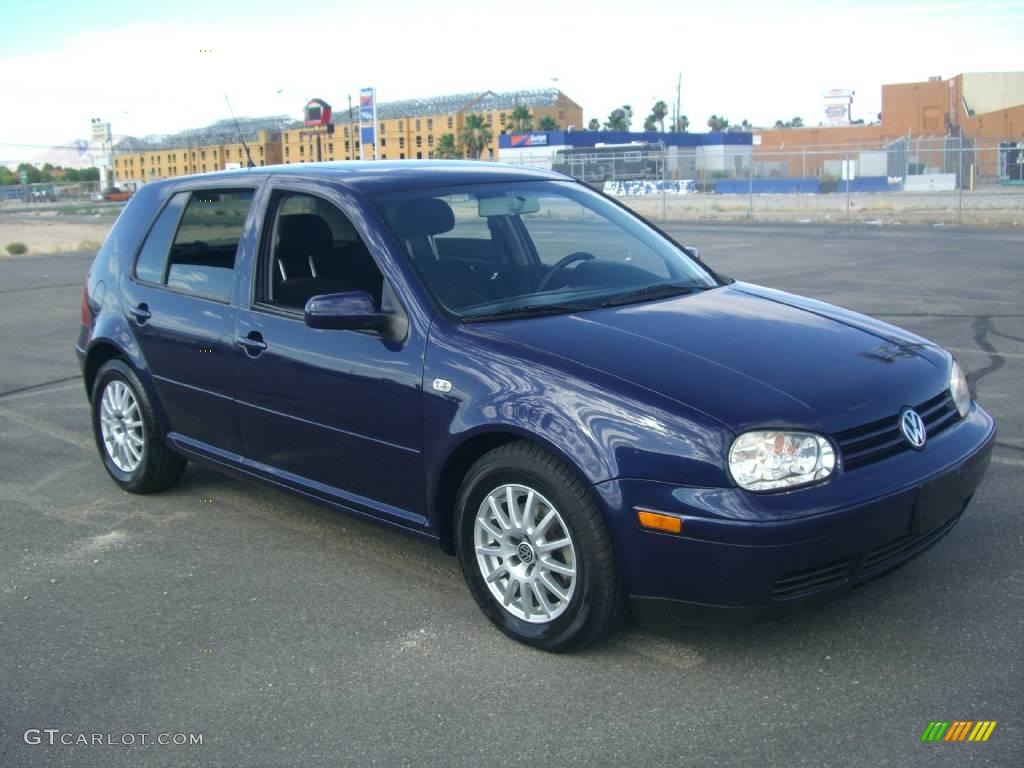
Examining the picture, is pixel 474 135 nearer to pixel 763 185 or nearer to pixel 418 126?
pixel 418 126


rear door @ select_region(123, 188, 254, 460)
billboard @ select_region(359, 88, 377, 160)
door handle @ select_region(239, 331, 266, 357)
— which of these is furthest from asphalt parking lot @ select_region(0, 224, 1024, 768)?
billboard @ select_region(359, 88, 377, 160)

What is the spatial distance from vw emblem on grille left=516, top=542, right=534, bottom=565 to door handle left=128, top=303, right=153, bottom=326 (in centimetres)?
267

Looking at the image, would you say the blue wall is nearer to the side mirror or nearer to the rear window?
the rear window

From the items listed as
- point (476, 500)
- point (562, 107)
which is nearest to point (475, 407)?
point (476, 500)

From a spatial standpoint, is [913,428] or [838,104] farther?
[838,104]

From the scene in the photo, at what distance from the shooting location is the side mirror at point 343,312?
165 inches

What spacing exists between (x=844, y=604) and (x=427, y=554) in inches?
71.8

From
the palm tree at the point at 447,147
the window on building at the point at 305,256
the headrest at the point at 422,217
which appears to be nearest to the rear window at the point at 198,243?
the window on building at the point at 305,256

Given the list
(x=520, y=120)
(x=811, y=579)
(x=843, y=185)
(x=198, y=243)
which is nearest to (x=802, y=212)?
(x=843, y=185)

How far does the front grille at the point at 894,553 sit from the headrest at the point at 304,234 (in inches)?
106

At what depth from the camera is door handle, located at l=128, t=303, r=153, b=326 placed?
5633 mm

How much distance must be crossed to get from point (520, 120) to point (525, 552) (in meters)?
89.8

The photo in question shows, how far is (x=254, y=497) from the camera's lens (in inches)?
235

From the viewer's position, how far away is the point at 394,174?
494 centimetres
